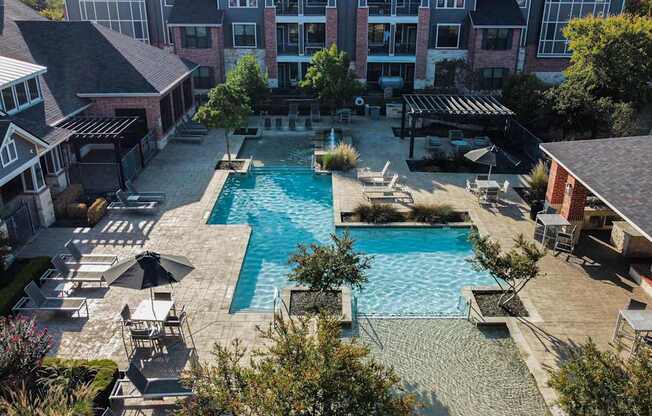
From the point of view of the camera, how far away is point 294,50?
42.8 meters

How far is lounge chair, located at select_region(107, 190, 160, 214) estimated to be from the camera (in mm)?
22266

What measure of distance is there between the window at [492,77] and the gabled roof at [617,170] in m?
22.3

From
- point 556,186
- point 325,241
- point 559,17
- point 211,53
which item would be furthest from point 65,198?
point 559,17

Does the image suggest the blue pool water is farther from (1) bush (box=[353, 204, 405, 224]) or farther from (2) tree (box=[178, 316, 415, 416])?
(2) tree (box=[178, 316, 415, 416])

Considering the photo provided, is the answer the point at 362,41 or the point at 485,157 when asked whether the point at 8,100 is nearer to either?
the point at 485,157

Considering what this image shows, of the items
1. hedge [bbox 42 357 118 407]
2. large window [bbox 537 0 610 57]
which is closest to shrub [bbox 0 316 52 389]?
hedge [bbox 42 357 118 407]

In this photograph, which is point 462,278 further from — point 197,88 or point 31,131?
point 197,88

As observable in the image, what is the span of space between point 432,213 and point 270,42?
2495 cm

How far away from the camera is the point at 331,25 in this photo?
41.0m

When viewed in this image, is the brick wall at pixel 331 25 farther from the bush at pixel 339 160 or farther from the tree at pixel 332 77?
the bush at pixel 339 160

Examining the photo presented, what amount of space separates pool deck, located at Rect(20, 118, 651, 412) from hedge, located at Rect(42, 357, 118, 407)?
105 centimetres

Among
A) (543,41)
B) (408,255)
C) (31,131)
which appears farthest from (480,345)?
(543,41)

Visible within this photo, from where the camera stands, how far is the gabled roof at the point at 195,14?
40.2 metres

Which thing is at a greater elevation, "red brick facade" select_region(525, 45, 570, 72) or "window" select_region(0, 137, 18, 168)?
"red brick facade" select_region(525, 45, 570, 72)
